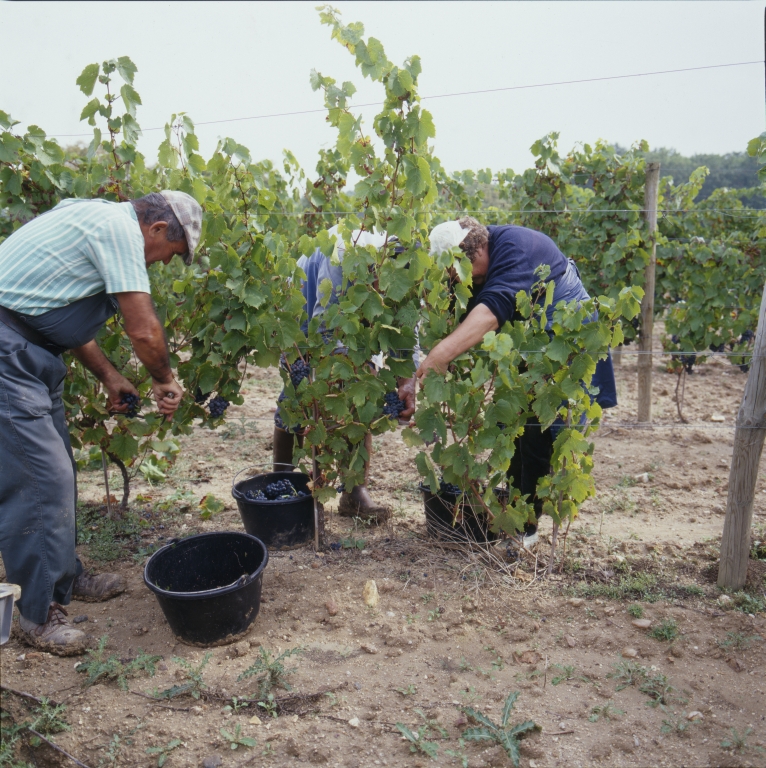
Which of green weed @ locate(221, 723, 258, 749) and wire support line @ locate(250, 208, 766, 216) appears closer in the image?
green weed @ locate(221, 723, 258, 749)

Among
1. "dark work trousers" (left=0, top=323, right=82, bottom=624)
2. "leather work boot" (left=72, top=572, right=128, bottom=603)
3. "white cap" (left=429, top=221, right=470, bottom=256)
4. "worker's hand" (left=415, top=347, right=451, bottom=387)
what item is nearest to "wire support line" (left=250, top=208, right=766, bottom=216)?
"white cap" (left=429, top=221, right=470, bottom=256)

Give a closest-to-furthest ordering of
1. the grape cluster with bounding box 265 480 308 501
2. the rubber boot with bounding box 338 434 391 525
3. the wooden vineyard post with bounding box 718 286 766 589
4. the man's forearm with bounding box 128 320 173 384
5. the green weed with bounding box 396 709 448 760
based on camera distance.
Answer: the green weed with bounding box 396 709 448 760, the man's forearm with bounding box 128 320 173 384, the wooden vineyard post with bounding box 718 286 766 589, the grape cluster with bounding box 265 480 308 501, the rubber boot with bounding box 338 434 391 525

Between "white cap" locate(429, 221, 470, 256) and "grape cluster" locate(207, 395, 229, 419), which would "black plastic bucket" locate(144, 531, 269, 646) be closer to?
"grape cluster" locate(207, 395, 229, 419)

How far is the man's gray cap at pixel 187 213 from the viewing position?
2656 millimetres

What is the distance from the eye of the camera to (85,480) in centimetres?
477

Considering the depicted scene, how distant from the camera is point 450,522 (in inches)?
135

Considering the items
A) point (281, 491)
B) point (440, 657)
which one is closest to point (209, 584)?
point (281, 491)

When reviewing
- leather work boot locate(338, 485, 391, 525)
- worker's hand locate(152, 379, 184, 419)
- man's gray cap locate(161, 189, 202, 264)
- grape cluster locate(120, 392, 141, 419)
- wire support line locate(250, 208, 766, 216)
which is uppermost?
wire support line locate(250, 208, 766, 216)

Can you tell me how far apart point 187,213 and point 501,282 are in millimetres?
1387

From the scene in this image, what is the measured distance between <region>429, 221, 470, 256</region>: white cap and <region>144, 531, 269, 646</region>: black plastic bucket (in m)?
1.53

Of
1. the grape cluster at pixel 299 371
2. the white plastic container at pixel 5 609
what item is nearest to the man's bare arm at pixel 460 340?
the grape cluster at pixel 299 371

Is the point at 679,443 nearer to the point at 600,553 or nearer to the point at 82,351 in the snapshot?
the point at 600,553

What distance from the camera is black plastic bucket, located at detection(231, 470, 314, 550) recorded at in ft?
11.1

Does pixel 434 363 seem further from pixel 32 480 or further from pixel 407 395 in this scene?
pixel 32 480
